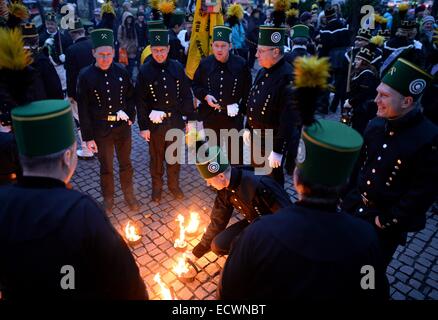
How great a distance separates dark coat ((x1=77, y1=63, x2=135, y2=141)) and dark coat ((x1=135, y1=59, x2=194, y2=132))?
28 cm

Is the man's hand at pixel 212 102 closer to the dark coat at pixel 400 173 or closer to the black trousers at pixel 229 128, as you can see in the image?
the black trousers at pixel 229 128

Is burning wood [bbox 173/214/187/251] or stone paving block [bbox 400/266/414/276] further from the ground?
burning wood [bbox 173/214/187/251]

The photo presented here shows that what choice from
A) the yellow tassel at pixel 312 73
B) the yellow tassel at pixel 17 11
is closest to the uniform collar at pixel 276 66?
the yellow tassel at pixel 312 73

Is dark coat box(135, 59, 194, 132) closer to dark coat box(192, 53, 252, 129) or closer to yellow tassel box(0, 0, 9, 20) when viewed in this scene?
dark coat box(192, 53, 252, 129)

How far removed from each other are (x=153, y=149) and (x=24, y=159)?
3708 mm

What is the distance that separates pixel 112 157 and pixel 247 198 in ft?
9.23

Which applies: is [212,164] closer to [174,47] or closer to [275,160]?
[275,160]

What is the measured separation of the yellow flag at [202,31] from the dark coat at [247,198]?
189 inches

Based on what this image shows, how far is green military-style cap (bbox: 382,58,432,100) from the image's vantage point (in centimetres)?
329

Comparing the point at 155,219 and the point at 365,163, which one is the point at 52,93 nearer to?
the point at 155,219

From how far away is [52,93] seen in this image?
6125mm

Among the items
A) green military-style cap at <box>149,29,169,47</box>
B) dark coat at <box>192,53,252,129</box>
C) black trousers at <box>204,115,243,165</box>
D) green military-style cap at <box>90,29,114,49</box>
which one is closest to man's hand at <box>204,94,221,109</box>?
dark coat at <box>192,53,252,129</box>

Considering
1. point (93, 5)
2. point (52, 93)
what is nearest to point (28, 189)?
point (52, 93)

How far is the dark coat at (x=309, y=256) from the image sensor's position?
1910 millimetres
